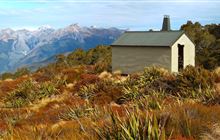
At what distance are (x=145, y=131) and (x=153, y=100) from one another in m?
5.19

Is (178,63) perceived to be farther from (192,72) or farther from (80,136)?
(80,136)

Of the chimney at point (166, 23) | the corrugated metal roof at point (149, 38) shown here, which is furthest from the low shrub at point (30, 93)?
the chimney at point (166, 23)

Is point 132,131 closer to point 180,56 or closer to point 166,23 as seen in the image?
point 180,56

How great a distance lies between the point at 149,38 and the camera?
107 ft

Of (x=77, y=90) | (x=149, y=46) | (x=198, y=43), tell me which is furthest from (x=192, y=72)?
(x=198, y=43)

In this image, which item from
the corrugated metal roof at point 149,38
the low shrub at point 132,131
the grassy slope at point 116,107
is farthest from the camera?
the corrugated metal roof at point 149,38

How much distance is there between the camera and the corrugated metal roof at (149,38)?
3091 centimetres

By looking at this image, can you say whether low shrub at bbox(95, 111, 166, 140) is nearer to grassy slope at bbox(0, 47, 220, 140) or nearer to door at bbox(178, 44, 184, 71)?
grassy slope at bbox(0, 47, 220, 140)

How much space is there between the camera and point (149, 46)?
31.1m

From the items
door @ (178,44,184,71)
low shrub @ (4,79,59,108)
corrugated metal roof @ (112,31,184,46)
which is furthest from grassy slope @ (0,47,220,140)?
door @ (178,44,184,71)

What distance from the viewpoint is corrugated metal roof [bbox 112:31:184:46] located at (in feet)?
101

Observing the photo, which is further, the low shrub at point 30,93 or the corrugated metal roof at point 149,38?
the corrugated metal roof at point 149,38

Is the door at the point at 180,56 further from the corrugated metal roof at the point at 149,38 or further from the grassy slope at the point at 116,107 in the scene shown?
the grassy slope at the point at 116,107

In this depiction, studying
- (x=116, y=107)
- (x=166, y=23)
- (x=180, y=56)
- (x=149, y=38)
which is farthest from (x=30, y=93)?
(x=166, y=23)
